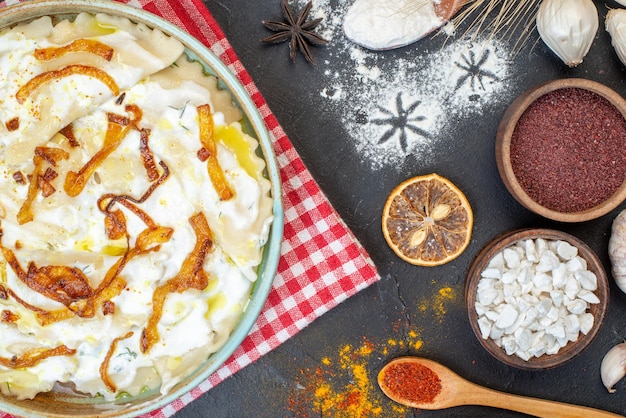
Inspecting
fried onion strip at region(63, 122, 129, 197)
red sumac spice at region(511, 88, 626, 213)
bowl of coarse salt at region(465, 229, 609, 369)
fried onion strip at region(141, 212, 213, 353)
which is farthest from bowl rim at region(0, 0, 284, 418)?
red sumac spice at region(511, 88, 626, 213)

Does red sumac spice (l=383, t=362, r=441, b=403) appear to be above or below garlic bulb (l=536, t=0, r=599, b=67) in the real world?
below

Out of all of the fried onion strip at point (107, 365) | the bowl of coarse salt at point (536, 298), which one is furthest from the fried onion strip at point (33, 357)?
the bowl of coarse salt at point (536, 298)

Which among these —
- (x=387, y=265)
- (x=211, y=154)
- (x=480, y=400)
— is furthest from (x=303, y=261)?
(x=480, y=400)

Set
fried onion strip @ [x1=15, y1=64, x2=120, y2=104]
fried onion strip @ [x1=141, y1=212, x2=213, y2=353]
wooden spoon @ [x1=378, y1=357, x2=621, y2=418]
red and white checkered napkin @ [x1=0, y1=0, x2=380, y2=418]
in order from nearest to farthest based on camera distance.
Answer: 1. fried onion strip @ [x1=15, y1=64, x2=120, y2=104]
2. fried onion strip @ [x1=141, y1=212, x2=213, y2=353]
3. red and white checkered napkin @ [x1=0, y1=0, x2=380, y2=418]
4. wooden spoon @ [x1=378, y1=357, x2=621, y2=418]

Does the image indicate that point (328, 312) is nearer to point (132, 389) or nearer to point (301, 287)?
point (301, 287)

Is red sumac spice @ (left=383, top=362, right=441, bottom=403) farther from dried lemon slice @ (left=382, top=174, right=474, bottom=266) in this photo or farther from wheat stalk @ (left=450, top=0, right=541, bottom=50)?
wheat stalk @ (left=450, top=0, right=541, bottom=50)

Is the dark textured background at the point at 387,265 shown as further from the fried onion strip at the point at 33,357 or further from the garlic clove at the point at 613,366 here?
the fried onion strip at the point at 33,357

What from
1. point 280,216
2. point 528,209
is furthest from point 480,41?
point 280,216
